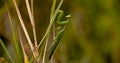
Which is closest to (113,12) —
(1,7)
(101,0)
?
(101,0)

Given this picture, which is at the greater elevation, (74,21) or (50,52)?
(50,52)

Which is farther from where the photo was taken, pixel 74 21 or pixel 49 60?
pixel 74 21

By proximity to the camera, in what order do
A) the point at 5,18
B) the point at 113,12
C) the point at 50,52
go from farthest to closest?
the point at 5,18
the point at 113,12
the point at 50,52

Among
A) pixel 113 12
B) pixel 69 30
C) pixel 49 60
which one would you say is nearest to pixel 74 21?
pixel 69 30

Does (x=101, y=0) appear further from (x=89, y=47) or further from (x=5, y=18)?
(x=5, y=18)

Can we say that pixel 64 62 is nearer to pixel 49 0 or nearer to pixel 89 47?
pixel 89 47

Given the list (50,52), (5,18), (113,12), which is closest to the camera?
(50,52)
